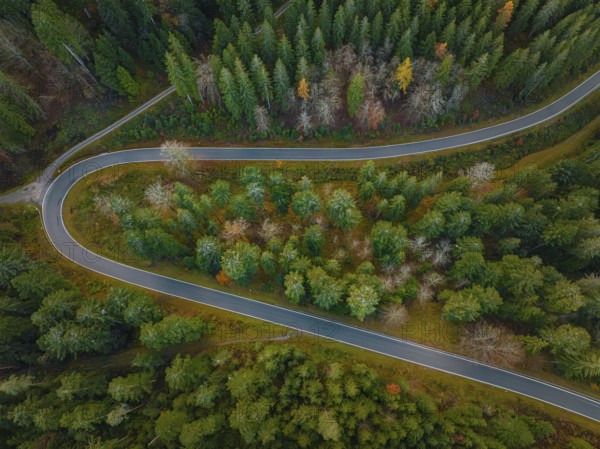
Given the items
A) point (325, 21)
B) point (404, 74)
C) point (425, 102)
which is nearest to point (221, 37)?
point (325, 21)

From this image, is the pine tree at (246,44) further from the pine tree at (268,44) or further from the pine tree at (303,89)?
the pine tree at (303,89)

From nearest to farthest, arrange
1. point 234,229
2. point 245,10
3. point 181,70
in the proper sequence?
point 234,229 → point 181,70 → point 245,10

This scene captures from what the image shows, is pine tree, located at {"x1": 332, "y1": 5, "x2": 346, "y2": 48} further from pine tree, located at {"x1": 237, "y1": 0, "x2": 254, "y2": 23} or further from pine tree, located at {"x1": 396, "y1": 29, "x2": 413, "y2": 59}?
pine tree, located at {"x1": 237, "y1": 0, "x2": 254, "y2": 23}

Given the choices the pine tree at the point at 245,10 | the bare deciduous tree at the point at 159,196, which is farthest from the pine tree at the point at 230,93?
the bare deciduous tree at the point at 159,196

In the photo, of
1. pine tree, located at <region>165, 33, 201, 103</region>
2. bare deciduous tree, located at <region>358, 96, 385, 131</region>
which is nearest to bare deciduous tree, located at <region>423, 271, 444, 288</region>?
bare deciduous tree, located at <region>358, 96, 385, 131</region>

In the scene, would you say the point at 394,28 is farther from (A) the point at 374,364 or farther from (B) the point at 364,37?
(A) the point at 374,364

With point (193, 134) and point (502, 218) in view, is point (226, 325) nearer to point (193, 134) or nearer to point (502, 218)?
point (193, 134)
